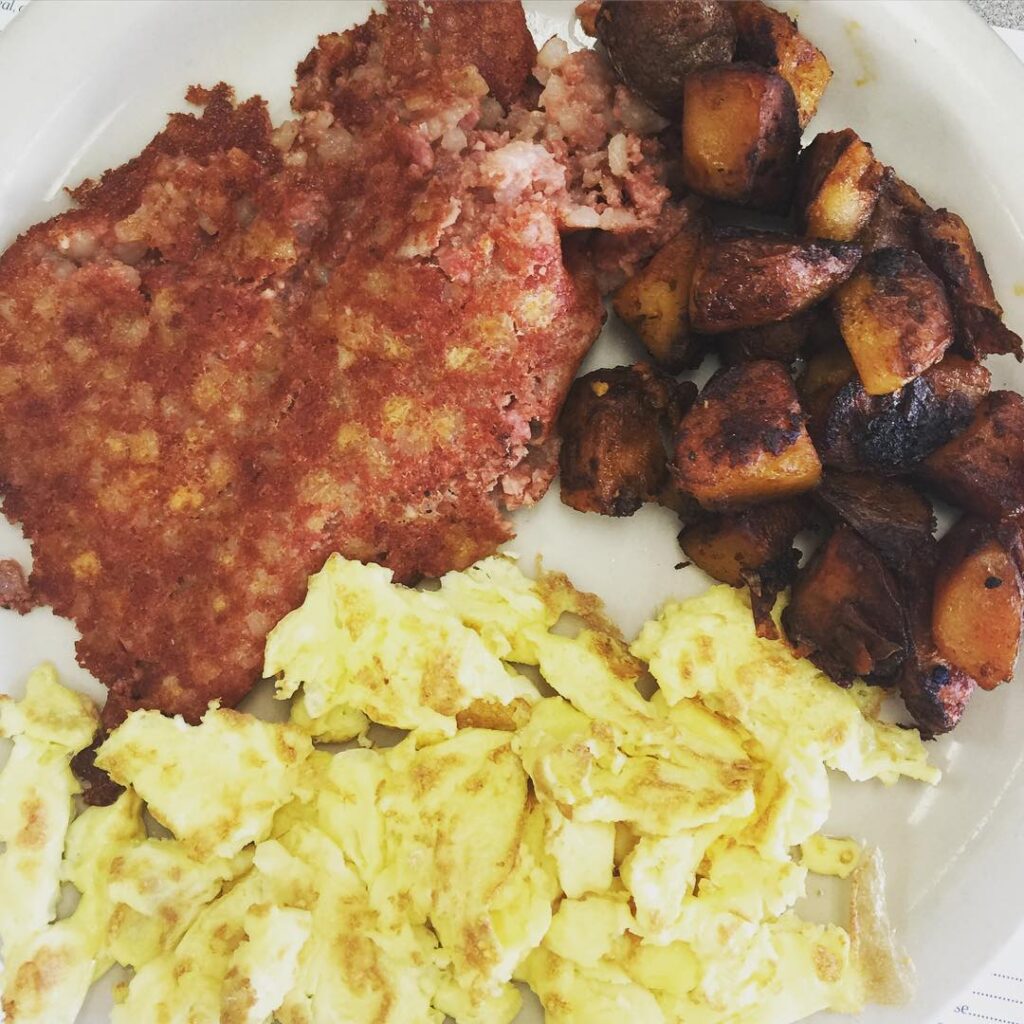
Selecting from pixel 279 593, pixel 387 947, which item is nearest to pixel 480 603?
pixel 279 593

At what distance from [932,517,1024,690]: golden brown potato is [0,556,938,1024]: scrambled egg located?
0.95ft

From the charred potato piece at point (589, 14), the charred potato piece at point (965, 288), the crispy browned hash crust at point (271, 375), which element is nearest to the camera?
the charred potato piece at point (965, 288)

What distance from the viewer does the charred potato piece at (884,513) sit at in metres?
1.85

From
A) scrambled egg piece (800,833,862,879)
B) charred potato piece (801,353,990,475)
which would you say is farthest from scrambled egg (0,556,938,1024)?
charred potato piece (801,353,990,475)

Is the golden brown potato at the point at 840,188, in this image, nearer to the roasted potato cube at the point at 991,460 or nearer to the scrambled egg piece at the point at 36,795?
the roasted potato cube at the point at 991,460

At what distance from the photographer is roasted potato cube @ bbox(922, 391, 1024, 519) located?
1799 millimetres

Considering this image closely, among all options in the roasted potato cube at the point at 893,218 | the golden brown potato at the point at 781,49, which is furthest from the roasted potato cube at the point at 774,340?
the golden brown potato at the point at 781,49

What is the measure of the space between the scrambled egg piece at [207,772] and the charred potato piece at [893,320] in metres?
1.45

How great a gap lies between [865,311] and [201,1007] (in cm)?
194

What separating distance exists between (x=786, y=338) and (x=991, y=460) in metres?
0.48

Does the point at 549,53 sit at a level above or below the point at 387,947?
above

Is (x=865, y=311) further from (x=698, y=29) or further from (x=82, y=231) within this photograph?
(x=82, y=231)

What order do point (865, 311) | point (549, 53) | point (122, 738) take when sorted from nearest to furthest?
point (865, 311) < point (122, 738) < point (549, 53)

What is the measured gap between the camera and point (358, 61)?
2137 mm
